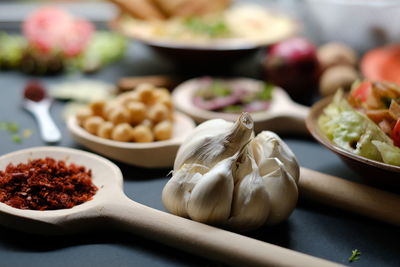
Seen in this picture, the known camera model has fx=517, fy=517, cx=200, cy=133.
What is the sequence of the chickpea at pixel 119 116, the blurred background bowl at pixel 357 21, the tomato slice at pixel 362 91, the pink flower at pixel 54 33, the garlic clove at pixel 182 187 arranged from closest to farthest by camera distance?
the garlic clove at pixel 182 187 → the tomato slice at pixel 362 91 → the chickpea at pixel 119 116 → the blurred background bowl at pixel 357 21 → the pink flower at pixel 54 33

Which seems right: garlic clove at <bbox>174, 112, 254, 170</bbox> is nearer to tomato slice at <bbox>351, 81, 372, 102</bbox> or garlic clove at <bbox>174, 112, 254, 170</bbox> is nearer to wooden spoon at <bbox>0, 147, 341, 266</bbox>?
wooden spoon at <bbox>0, 147, 341, 266</bbox>

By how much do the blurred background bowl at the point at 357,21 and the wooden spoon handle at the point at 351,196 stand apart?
95 centimetres

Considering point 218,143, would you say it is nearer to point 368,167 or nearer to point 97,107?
point 368,167

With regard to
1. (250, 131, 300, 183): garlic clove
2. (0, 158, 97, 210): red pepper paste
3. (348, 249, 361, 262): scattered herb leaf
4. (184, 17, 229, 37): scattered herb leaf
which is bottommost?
(348, 249, 361, 262): scattered herb leaf

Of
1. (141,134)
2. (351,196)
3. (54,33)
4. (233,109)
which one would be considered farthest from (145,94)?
(54,33)

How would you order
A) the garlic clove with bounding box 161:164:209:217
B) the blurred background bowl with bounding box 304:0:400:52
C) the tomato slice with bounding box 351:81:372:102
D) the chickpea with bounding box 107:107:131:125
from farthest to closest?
the blurred background bowl with bounding box 304:0:400:52 → the chickpea with bounding box 107:107:131:125 → the tomato slice with bounding box 351:81:372:102 → the garlic clove with bounding box 161:164:209:217

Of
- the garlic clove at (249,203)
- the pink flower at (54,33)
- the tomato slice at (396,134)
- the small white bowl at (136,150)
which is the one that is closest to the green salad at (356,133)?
the tomato slice at (396,134)

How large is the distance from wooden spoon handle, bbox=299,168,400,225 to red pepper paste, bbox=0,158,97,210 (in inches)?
17.4

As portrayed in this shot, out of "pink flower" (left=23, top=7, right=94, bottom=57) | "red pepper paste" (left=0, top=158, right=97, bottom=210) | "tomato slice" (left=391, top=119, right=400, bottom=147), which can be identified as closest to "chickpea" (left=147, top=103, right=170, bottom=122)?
"red pepper paste" (left=0, top=158, right=97, bottom=210)

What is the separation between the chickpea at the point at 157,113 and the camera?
4.21 ft

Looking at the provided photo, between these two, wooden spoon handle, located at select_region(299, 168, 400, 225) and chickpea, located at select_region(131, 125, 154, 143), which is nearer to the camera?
wooden spoon handle, located at select_region(299, 168, 400, 225)

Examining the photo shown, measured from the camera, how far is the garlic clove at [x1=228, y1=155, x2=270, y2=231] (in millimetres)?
902

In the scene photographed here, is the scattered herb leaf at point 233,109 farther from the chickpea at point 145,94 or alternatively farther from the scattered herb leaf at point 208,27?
the scattered herb leaf at point 208,27

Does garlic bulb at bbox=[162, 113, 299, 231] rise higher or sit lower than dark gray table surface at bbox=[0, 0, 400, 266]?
higher
